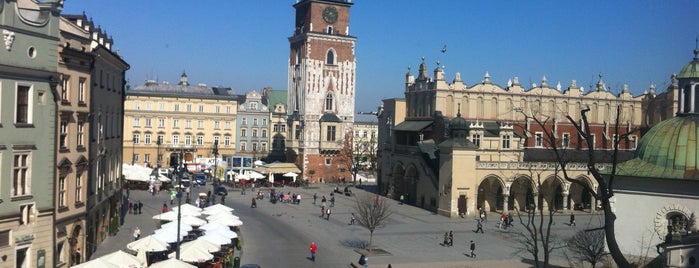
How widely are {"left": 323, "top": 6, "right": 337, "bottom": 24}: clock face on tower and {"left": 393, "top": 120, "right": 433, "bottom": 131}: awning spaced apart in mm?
22328

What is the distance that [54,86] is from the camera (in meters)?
26.4

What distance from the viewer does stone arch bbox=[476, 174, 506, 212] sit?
196 ft

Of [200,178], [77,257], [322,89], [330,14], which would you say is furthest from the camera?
[330,14]

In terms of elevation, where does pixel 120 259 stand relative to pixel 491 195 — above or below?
above

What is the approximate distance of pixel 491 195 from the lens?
60.6m

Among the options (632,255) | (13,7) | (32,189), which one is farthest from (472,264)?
(13,7)

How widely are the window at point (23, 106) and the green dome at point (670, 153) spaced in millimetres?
25292

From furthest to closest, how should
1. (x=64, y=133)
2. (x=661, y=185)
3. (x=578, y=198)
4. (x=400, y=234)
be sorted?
(x=578, y=198) < (x=400, y=234) < (x=661, y=185) < (x=64, y=133)

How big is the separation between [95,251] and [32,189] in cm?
1027

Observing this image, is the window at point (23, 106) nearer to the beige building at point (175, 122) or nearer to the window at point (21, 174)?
the window at point (21, 174)

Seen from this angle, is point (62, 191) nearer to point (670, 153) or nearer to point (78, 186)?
point (78, 186)

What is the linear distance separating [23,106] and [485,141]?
147ft

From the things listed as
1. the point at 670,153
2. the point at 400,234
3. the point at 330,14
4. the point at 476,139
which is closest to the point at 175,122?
the point at 330,14

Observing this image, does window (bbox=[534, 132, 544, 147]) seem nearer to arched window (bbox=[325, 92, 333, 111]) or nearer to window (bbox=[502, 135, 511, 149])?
window (bbox=[502, 135, 511, 149])
